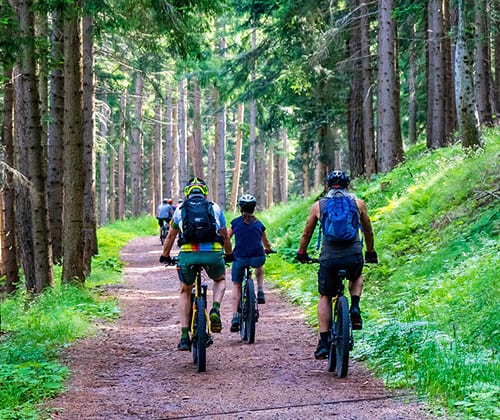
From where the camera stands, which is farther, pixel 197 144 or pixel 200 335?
pixel 197 144

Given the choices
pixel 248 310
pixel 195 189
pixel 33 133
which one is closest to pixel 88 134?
pixel 33 133

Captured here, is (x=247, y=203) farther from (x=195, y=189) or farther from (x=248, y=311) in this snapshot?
(x=195, y=189)

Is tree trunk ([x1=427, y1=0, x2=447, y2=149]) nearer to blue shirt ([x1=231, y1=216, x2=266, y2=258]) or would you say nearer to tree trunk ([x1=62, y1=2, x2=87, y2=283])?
tree trunk ([x1=62, y1=2, x2=87, y2=283])

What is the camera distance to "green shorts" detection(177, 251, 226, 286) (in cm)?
755

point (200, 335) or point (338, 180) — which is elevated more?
point (338, 180)

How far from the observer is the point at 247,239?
31.0ft

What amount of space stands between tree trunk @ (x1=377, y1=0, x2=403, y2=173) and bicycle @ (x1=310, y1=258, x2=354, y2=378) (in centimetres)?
1379

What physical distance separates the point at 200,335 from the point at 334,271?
1652 mm

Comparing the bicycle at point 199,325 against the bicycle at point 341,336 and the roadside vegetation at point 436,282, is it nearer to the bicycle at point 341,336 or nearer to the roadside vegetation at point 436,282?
the bicycle at point 341,336

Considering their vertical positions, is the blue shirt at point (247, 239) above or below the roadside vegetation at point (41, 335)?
above

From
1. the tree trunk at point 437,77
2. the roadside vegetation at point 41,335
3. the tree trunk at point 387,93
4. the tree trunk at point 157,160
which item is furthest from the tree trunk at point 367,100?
the tree trunk at point 157,160

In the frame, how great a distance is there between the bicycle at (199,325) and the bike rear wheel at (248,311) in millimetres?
1210

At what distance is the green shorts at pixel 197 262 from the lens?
297 inches

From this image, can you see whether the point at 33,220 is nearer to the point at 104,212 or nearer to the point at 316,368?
the point at 316,368
